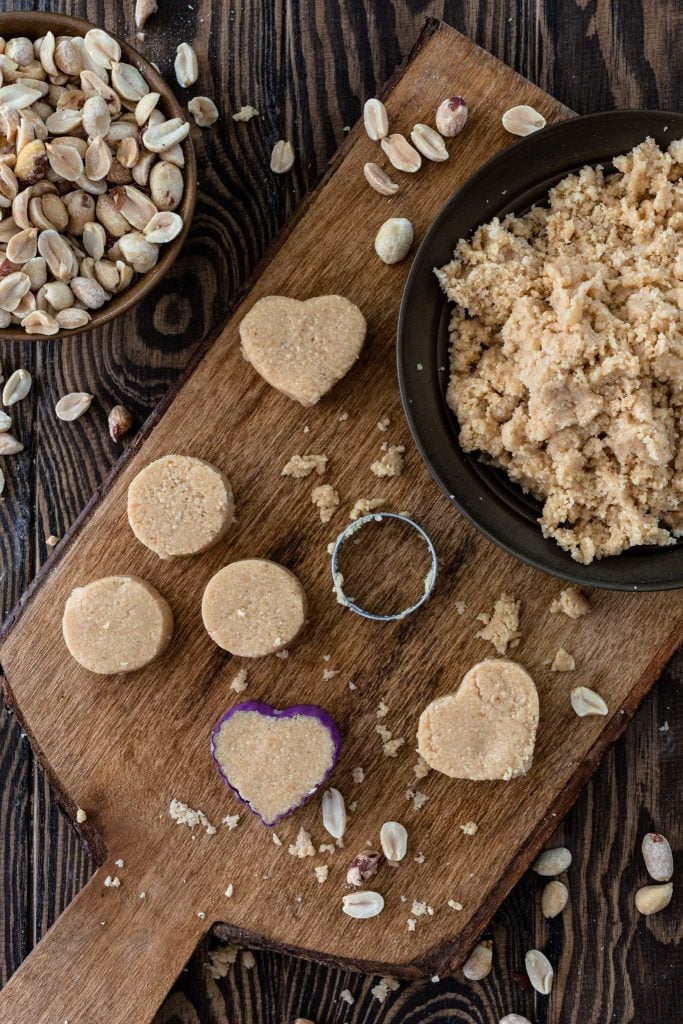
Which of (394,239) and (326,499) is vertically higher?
(394,239)

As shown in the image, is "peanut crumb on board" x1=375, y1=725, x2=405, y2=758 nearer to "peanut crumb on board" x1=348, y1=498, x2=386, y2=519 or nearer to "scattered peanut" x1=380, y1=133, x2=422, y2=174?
"peanut crumb on board" x1=348, y1=498, x2=386, y2=519

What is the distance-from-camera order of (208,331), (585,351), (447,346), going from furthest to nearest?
(208,331) → (447,346) → (585,351)

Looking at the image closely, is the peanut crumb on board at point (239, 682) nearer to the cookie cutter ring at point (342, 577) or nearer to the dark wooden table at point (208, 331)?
the cookie cutter ring at point (342, 577)

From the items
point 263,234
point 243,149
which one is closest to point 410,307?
point 263,234

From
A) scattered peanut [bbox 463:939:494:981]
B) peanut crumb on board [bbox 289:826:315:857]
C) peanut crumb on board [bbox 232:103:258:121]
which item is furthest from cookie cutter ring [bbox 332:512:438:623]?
peanut crumb on board [bbox 232:103:258:121]

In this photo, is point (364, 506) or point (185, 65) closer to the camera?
point (364, 506)

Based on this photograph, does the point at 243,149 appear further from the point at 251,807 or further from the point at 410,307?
the point at 251,807

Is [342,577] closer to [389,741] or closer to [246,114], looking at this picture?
[389,741]

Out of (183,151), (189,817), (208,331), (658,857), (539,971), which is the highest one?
(183,151)

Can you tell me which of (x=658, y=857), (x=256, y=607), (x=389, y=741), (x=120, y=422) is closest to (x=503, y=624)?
(x=389, y=741)
